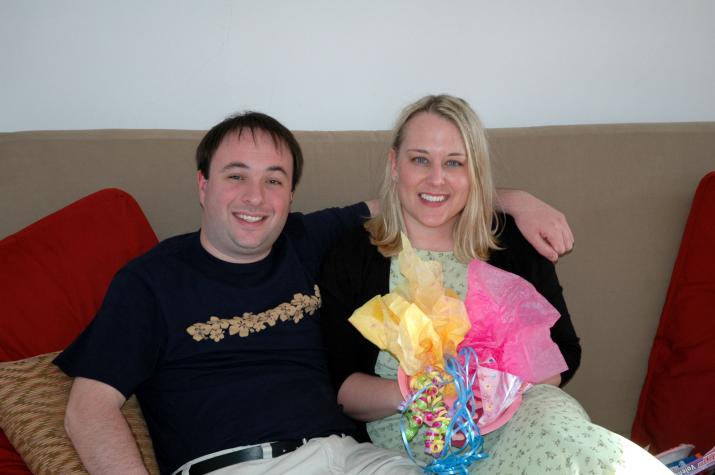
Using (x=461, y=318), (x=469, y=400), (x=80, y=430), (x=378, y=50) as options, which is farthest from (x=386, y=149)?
(x=80, y=430)

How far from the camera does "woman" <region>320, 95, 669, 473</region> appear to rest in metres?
1.63

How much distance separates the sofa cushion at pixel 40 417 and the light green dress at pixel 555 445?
2.43 ft

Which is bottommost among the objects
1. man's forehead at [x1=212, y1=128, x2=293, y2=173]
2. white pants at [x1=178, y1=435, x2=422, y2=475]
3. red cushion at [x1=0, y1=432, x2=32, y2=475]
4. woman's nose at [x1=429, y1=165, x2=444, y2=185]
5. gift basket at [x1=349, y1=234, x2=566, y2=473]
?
white pants at [x1=178, y1=435, x2=422, y2=475]

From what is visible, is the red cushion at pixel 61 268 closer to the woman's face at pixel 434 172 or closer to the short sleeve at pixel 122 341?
the short sleeve at pixel 122 341

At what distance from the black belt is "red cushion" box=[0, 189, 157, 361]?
0.42 metres

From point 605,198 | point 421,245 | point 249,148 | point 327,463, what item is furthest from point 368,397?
point 605,198

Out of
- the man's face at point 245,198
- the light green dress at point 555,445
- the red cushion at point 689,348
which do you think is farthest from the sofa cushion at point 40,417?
the red cushion at point 689,348

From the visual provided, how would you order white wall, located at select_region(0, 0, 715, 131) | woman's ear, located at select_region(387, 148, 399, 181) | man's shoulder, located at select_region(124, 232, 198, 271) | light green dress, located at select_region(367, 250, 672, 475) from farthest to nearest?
white wall, located at select_region(0, 0, 715, 131)
woman's ear, located at select_region(387, 148, 399, 181)
man's shoulder, located at select_region(124, 232, 198, 271)
light green dress, located at select_region(367, 250, 672, 475)

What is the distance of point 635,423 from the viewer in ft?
6.53

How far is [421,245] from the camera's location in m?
1.75

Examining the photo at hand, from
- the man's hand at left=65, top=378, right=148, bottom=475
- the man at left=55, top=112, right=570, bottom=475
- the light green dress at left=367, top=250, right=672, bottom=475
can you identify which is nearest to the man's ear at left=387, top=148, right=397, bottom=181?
the man at left=55, top=112, right=570, bottom=475

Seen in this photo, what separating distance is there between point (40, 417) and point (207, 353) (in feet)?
1.17

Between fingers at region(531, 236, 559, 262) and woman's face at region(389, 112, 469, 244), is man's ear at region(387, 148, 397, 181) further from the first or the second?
fingers at region(531, 236, 559, 262)

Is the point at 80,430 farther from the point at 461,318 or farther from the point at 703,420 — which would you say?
the point at 703,420
